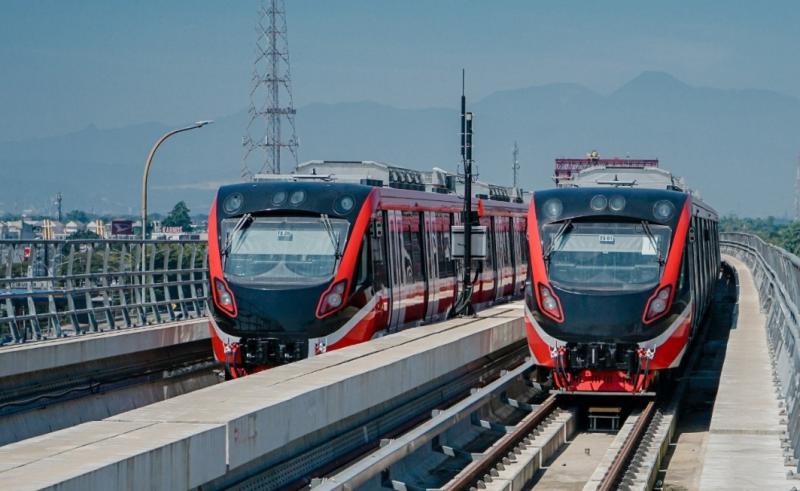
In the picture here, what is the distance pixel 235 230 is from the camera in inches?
894

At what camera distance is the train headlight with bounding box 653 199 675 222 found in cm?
2198

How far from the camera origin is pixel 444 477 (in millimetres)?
17359

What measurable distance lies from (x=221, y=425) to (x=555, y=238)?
399 inches

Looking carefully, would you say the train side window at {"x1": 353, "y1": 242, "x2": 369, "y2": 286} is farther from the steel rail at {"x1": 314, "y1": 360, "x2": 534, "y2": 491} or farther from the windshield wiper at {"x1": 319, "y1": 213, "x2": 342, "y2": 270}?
the steel rail at {"x1": 314, "y1": 360, "x2": 534, "y2": 491}

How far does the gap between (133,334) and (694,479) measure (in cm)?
906

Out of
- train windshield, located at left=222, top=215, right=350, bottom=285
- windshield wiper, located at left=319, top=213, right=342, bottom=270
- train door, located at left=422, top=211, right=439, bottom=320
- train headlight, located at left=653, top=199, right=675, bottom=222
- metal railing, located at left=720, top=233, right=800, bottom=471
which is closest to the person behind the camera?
metal railing, located at left=720, top=233, right=800, bottom=471

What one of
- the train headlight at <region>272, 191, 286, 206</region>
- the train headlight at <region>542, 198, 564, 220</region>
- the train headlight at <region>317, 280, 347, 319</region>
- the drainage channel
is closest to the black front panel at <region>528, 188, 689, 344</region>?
the train headlight at <region>542, 198, 564, 220</region>

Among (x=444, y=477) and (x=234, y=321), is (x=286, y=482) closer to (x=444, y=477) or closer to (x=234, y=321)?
(x=444, y=477)

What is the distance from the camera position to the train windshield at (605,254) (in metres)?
21.5

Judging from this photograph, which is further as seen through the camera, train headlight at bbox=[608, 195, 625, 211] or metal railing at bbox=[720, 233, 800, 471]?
train headlight at bbox=[608, 195, 625, 211]

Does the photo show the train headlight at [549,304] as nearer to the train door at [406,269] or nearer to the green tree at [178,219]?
the train door at [406,269]

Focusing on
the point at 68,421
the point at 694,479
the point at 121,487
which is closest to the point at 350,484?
the point at 121,487

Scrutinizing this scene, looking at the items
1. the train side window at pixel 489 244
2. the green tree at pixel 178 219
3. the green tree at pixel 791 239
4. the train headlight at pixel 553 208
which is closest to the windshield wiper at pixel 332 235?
the train headlight at pixel 553 208

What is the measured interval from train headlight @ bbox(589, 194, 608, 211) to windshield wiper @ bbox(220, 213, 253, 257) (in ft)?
16.1
